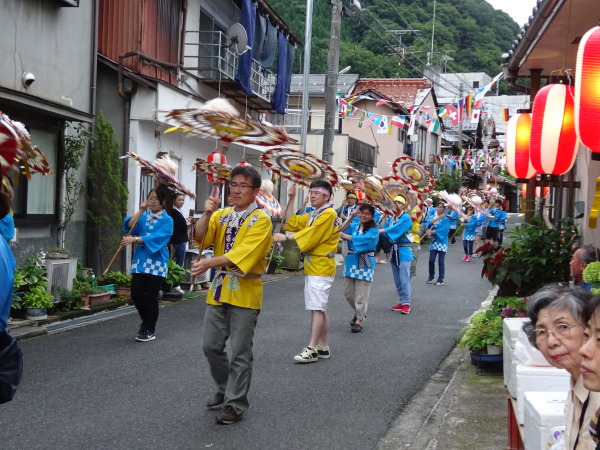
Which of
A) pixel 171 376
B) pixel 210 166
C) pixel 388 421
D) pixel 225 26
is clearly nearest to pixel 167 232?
pixel 210 166

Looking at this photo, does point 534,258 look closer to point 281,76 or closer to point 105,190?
point 105,190

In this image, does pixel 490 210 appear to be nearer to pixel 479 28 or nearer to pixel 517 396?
pixel 517 396

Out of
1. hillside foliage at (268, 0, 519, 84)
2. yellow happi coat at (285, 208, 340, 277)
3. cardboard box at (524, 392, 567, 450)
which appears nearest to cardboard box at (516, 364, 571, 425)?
cardboard box at (524, 392, 567, 450)

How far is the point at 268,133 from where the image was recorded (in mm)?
5969

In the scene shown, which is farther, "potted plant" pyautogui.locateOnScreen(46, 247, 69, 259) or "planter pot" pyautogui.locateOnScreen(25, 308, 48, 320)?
"potted plant" pyautogui.locateOnScreen(46, 247, 69, 259)

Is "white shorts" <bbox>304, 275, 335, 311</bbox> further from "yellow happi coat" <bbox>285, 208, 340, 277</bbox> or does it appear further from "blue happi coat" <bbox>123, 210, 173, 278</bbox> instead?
"blue happi coat" <bbox>123, 210, 173, 278</bbox>

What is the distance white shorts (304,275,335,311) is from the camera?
27.9 ft

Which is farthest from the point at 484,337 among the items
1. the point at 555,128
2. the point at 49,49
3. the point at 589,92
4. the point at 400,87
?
the point at 400,87

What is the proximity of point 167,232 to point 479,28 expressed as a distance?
4879cm

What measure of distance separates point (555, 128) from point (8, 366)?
19.2 ft

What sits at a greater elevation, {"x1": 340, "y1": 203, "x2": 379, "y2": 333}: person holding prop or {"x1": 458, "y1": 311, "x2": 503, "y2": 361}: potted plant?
{"x1": 340, "y1": 203, "x2": 379, "y2": 333}: person holding prop

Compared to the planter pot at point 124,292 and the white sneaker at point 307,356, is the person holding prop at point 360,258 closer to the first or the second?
the white sneaker at point 307,356

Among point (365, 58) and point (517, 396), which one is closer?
point (517, 396)

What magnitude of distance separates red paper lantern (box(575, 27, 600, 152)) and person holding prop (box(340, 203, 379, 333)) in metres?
5.06
